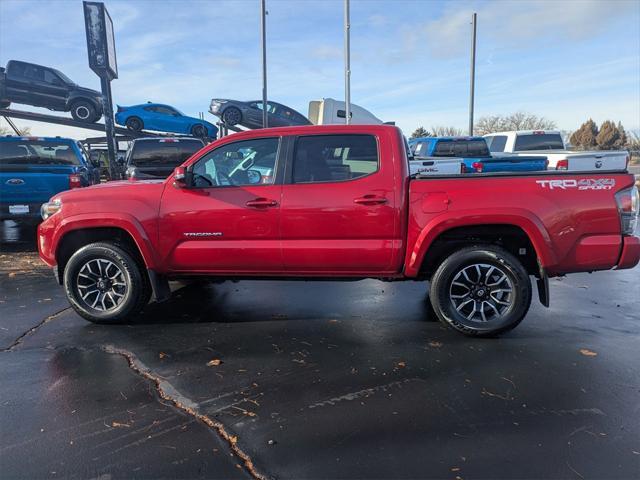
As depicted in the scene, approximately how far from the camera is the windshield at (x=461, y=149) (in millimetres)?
12227

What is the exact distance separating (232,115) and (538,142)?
12866 mm

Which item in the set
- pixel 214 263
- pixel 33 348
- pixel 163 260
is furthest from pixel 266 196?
pixel 33 348

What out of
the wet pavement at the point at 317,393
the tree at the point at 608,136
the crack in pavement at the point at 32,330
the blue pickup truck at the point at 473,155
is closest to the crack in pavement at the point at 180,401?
the wet pavement at the point at 317,393

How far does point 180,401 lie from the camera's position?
320 centimetres

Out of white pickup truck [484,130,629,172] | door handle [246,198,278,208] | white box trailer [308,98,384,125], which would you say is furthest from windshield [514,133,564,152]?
door handle [246,198,278,208]

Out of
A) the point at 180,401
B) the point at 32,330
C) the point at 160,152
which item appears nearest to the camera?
the point at 180,401

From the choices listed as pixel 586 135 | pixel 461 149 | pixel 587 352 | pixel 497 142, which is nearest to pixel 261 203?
pixel 587 352

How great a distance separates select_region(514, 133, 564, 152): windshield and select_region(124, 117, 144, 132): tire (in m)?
14.8

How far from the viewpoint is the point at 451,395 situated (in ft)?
10.6

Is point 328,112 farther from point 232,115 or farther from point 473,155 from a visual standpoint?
point 473,155

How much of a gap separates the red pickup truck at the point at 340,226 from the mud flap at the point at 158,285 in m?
0.01

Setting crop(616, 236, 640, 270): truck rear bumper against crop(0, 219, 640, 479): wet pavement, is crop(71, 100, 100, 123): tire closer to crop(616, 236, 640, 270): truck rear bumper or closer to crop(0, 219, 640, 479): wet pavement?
crop(0, 219, 640, 479): wet pavement

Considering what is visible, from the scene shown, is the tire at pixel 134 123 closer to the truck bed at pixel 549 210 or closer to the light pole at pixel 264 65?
the light pole at pixel 264 65

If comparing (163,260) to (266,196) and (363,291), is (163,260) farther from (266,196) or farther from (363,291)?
(363,291)
